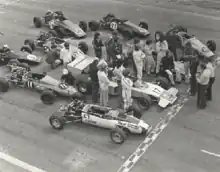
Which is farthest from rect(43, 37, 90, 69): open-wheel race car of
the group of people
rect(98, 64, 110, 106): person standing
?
rect(98, 64, 110, 106): person standing

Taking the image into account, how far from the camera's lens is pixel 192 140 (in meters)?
11.5

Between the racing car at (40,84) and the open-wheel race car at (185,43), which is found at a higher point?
the open-wheel race car at (185,43)

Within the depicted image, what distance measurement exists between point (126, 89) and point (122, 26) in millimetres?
6196

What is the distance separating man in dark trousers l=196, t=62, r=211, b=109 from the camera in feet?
39.4

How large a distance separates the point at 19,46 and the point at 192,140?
1004 centimetres

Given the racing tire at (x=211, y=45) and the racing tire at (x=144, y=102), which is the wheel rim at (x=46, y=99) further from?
the racing tire at (x=211, y=45)

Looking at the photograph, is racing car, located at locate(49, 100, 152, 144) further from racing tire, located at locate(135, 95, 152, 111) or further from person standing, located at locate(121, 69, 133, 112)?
racing tire, located at locate(135, 95, 152, 111)

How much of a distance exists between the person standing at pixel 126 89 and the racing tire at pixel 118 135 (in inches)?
49.5

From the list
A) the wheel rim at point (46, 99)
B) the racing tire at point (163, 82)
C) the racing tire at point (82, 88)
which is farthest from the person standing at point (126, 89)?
the wheel rim at point (46, 99)

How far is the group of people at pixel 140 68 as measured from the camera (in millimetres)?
12180

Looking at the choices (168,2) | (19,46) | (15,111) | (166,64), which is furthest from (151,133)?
(168,2)

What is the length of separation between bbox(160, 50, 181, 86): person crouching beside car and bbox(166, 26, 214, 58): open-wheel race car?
105 cm

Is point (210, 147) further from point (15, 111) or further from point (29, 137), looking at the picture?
point (15, 111)

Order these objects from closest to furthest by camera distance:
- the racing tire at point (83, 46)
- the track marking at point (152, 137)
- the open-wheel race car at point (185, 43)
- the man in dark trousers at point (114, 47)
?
the track marking at point (152, 137)
the open-wheel race car at point (185, 43)
the man in dark trousers at point (114, 47)
the racing tire at point (83, 46)
